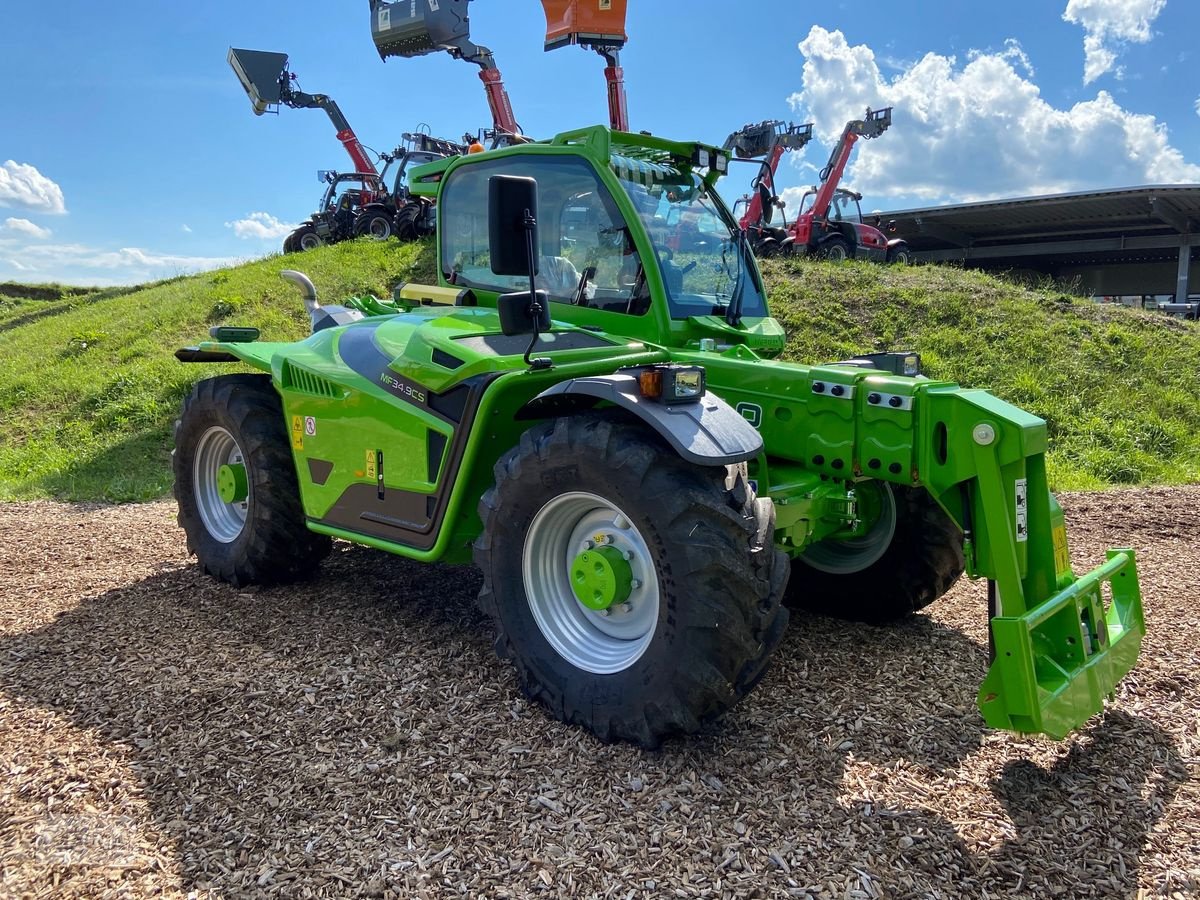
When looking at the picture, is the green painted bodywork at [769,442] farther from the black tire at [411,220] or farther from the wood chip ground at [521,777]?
the black tire at [411,220]

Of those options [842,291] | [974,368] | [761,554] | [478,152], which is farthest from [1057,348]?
[761,554]

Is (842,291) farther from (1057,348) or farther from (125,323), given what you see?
(125,323)

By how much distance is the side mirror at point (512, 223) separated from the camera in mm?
3102

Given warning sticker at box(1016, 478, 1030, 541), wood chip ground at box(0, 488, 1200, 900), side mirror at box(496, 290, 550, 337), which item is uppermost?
side mirror at box(496, 290, 550, 337)

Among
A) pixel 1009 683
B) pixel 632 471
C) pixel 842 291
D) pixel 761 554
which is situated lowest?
pixel 1009 683

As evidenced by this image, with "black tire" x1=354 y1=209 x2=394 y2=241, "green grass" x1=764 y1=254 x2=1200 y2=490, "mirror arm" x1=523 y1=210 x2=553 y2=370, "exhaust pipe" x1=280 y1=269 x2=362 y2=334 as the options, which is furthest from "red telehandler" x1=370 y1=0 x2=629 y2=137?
"mirror arm" x1=523 y1=210 x2=553 y2=370

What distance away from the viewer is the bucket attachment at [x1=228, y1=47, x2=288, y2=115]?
2322cm

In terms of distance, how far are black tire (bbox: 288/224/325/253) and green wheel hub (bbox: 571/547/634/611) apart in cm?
1974

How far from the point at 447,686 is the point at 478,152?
8.91ft

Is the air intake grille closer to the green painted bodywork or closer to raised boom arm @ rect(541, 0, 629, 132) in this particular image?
the green painted bodywork

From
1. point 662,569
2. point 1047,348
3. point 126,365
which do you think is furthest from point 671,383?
point 126,365

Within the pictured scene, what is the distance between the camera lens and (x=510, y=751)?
315 centimetres

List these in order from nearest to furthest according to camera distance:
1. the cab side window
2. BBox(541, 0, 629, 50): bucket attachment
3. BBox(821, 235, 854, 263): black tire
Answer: the cab side window < BBox(541, 0, 629, 50): bucket attachment < BBox(821, 235, 854, 263): black tire

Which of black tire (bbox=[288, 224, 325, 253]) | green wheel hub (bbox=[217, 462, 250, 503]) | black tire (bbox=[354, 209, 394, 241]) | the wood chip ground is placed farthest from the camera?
black tire (bbox=[288, 224, 325, 253])
